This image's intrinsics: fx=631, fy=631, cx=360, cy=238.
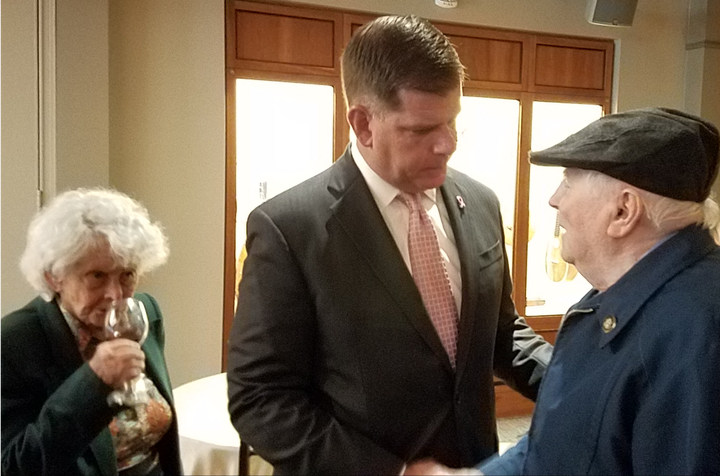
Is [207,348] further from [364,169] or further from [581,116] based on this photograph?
A: [581,116]

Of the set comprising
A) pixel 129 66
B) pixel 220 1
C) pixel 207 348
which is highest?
pixel 220 1

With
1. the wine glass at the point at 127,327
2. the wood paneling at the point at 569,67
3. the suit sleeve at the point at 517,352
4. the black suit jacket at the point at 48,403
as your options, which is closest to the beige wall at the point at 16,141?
the black suit jacket at the point at 48,403

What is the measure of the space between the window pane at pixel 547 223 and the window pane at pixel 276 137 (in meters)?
1.53

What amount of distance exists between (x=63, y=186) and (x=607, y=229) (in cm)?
264

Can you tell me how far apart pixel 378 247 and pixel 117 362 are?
2.10ft

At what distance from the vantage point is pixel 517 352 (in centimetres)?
143

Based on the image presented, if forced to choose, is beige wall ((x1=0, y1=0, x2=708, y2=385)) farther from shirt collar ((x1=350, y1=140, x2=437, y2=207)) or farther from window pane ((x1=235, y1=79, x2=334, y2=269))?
shirt collar ((x1=350, y1=140, x2=437, y2=207))

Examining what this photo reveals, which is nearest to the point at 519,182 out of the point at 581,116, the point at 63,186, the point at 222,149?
the point at 581,116

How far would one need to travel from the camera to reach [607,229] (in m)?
1.06

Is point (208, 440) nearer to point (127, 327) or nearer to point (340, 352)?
point (127, 327)

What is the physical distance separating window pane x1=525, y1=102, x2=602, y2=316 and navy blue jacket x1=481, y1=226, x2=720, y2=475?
340 centimetres

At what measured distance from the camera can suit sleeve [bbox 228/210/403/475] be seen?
113cm

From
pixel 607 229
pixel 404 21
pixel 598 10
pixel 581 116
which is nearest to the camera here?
pixel 607 229

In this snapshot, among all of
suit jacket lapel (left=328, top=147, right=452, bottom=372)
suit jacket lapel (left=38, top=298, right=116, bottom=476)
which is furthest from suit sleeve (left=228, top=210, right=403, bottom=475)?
suit jacket lapel (left=38, top=298, right=116, bottom=476)
